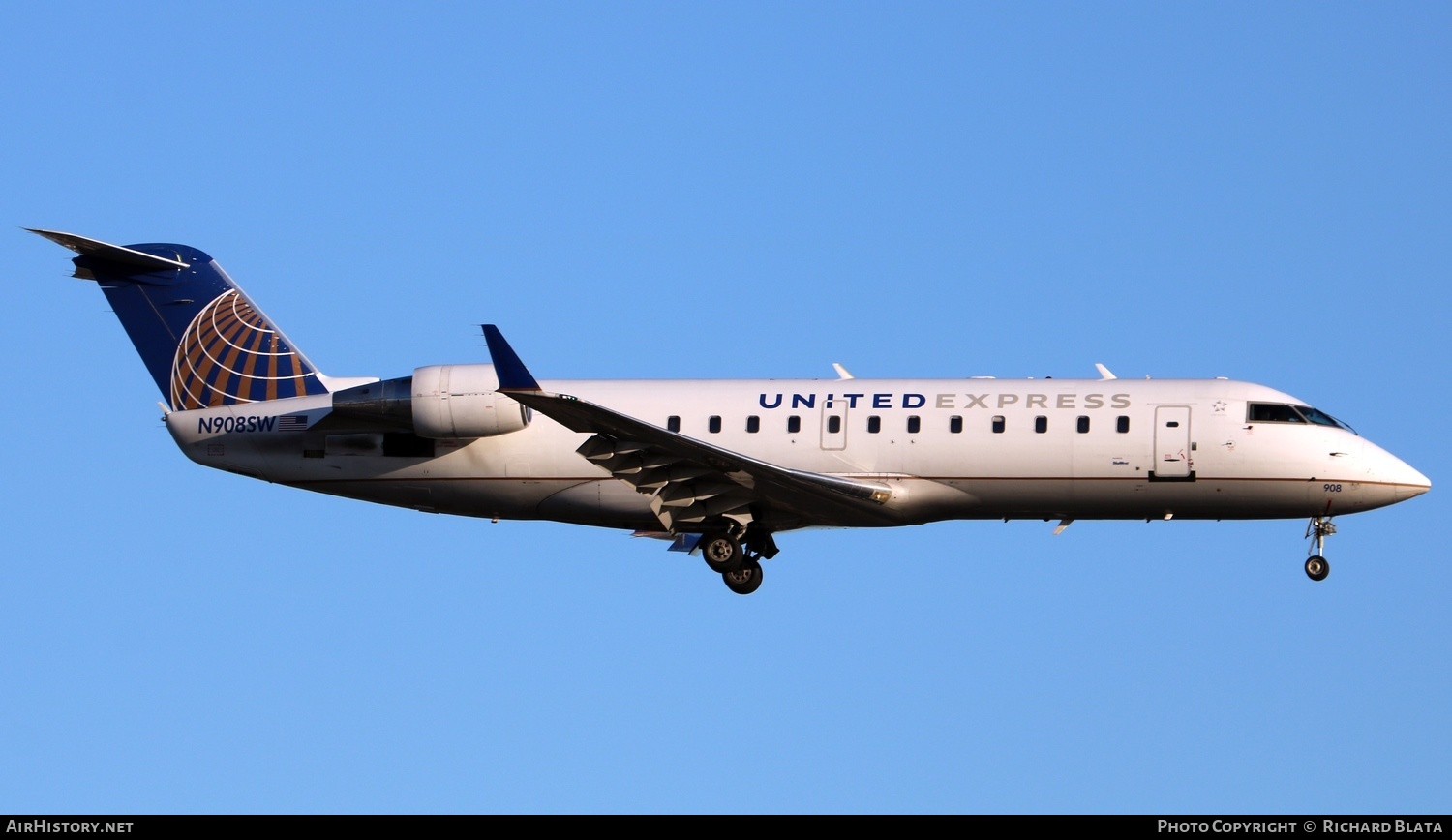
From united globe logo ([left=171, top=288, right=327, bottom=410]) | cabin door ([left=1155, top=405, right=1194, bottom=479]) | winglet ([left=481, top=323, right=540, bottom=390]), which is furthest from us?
united globe logo ([left=171, top=288, right=327, bottom=410])

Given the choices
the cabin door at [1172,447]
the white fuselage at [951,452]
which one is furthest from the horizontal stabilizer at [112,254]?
the cabin door at [1172,447]

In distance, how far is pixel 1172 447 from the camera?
101 ft

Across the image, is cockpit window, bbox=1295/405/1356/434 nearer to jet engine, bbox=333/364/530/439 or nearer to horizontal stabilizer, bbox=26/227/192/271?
jet engine, bbox=333/364/530/439

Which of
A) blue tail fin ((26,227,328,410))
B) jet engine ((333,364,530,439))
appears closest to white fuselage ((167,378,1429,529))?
jet engine ((333,364,530,439))

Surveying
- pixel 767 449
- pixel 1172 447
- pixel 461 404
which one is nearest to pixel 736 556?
pixel 767 449

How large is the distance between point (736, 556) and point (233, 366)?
9.44 meters

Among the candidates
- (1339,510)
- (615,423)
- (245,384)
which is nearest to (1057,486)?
(1339,510)

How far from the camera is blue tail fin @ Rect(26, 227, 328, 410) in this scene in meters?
34.1

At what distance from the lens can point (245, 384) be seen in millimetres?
34031

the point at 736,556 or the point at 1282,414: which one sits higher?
the point at 1282,414

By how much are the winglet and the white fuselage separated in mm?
3946

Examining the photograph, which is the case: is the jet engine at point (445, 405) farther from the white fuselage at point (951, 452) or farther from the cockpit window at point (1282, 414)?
the cockpit window at point (1282, 414)

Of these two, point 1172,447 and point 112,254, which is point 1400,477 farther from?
point 112,254
